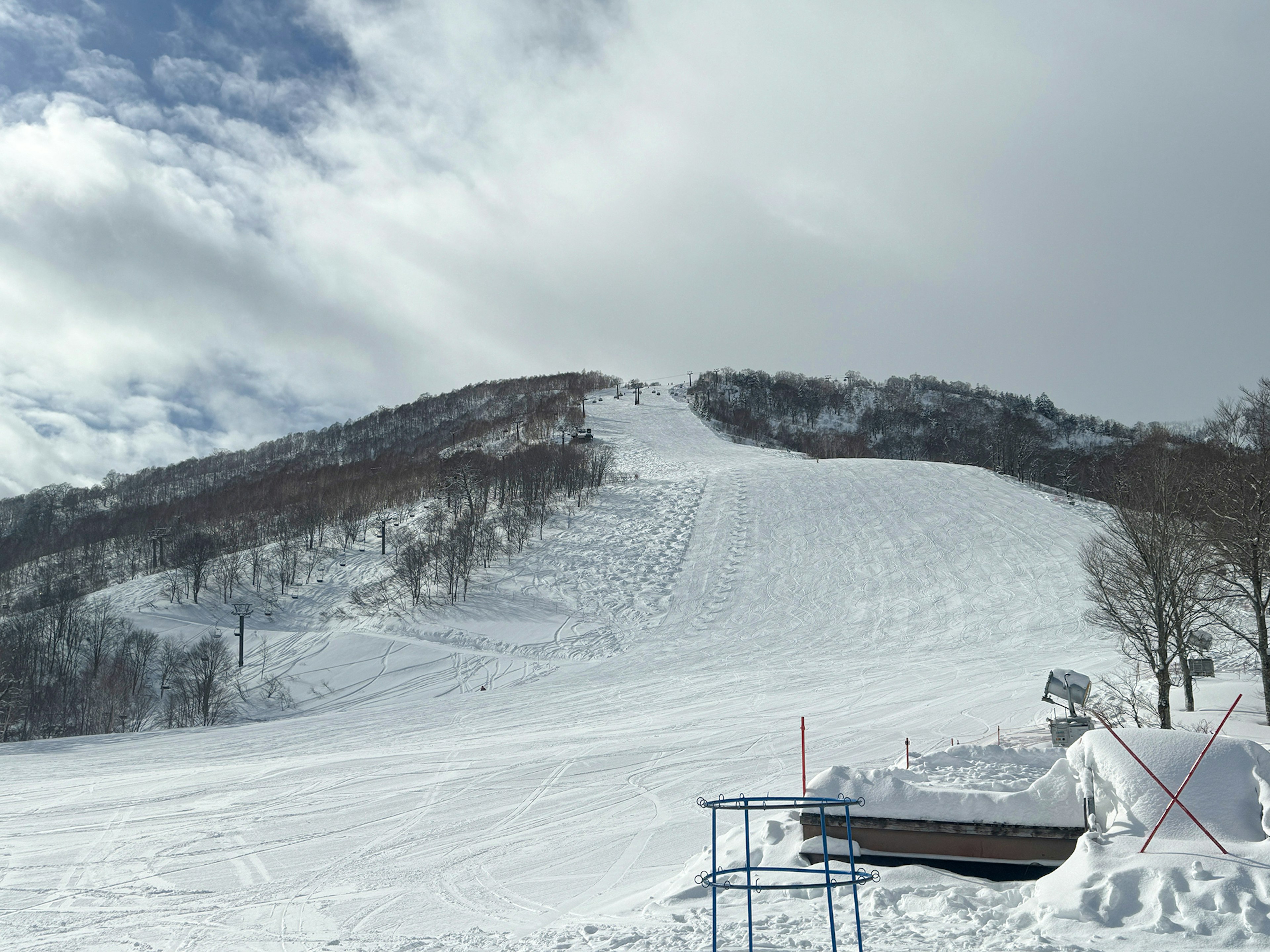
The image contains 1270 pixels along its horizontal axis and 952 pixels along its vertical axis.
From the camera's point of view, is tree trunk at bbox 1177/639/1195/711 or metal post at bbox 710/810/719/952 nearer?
metal post at bbox 710/810/719/952

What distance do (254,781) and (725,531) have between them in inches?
1543

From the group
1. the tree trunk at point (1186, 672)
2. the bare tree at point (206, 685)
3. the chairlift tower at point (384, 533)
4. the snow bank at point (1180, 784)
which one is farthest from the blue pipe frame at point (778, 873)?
the chairlift tower at point (384, 533)

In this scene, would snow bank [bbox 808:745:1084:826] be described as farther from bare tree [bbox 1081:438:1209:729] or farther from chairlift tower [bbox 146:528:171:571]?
chairlift tower [bbox 146:528:171:571]

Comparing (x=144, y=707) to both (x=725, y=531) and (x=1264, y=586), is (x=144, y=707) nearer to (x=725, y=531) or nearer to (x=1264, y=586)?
(x=725, y=531)

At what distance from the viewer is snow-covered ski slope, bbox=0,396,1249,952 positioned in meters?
10.2

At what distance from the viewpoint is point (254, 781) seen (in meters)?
18.1

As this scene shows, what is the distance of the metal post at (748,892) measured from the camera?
5039 millimetres

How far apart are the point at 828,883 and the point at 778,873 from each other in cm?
489

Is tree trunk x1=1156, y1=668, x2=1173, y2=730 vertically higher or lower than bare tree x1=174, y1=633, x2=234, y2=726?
higher

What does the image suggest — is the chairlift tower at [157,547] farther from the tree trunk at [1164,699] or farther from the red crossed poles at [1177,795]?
the red crossed poles at [1177,795]

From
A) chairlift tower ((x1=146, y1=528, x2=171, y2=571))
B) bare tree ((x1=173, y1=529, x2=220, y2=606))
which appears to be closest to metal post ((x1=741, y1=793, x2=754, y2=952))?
bare tree ((x1=173, y1=529, x2=220, y2=606))

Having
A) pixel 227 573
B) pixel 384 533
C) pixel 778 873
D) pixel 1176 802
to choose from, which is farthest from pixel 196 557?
pixel 1176 802

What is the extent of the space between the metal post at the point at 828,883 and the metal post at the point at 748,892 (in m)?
0.49

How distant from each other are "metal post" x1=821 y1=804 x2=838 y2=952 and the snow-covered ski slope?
21.1 inches
